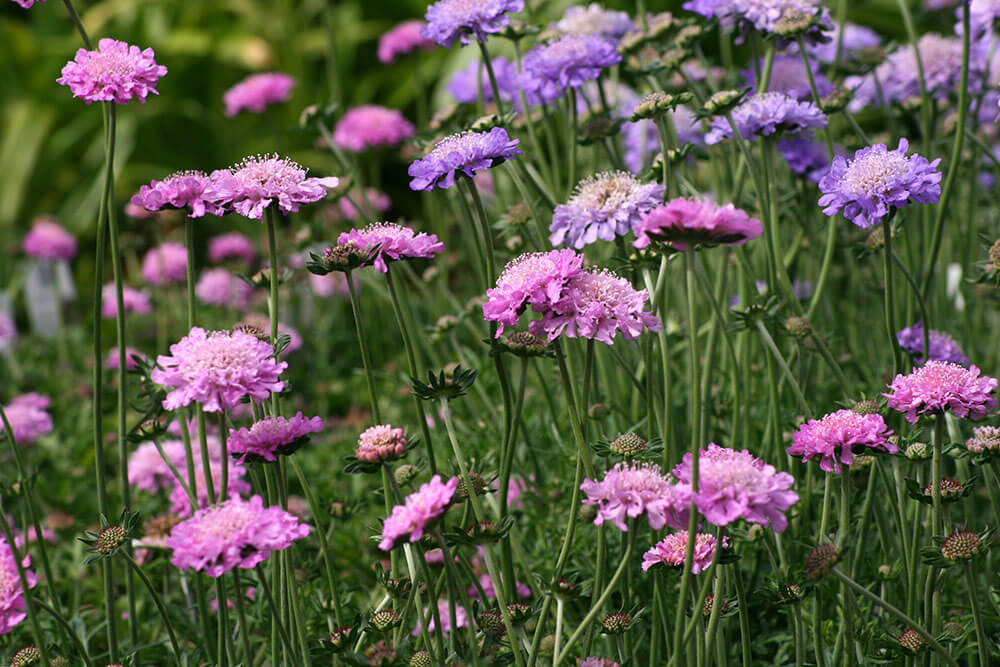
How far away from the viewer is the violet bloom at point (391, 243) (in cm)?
143

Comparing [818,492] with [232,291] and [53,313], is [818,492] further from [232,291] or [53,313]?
[53,313]

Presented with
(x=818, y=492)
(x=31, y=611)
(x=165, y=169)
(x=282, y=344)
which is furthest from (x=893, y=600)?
(x=165, y=169)

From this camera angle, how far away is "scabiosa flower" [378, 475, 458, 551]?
44.0 inches

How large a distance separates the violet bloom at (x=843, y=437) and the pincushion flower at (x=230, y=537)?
69cm

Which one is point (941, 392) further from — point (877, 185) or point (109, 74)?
point (109, 74)

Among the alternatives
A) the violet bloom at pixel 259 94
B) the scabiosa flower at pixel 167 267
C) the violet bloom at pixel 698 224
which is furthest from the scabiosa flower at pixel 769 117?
the scabiosa flower at pixel 167 267

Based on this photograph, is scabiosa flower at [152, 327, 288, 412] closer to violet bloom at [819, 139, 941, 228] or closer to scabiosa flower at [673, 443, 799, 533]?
scabiosa flower at [673, 443, 799, 533]

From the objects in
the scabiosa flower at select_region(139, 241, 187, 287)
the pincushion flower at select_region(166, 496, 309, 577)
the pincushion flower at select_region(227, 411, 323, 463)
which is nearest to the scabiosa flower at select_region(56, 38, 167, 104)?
the pincushion flower at select_region(227, 411, 323, 463)

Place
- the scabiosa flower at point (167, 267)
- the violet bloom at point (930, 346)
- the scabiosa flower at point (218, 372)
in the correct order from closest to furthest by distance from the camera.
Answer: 1. the scabiosa flower at point (218, 372)
2. the violet bloom at point (930, 346)
3. the scabiosa flower at point (167, 267)

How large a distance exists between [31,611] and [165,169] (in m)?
4.91

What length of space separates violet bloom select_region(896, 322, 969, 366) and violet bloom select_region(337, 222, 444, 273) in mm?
1091

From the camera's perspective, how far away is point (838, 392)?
101 inches

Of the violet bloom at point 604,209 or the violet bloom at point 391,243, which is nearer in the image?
the violet bloom at point 391,243

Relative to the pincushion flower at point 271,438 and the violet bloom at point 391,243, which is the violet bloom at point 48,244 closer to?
the violet bloom at point 391,243
